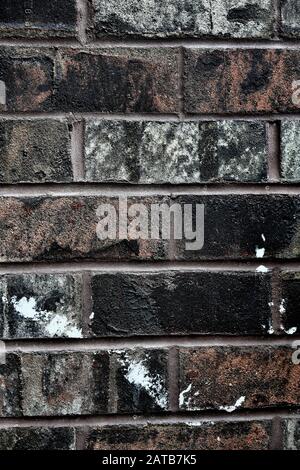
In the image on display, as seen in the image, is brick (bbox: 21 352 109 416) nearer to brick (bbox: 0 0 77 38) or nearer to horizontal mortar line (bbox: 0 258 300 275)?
horizontal mortar line (bbox: 0 258 300 275)

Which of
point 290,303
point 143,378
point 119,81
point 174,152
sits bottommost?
point 143,378

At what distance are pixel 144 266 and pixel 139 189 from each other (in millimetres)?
122

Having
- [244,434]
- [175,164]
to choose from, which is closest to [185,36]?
[175,164]

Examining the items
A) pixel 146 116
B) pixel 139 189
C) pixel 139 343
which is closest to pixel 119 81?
pixel 146 116

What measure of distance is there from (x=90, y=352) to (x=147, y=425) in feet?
0.49

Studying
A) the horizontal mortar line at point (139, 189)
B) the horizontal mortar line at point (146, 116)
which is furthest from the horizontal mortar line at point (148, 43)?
the horizontal mortar line at point (139, 189)

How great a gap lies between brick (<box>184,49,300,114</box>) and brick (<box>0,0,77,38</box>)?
0.19 metres

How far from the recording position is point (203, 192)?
39.2 inches

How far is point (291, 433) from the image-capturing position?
1.01 meters

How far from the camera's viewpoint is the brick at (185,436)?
0.99 m

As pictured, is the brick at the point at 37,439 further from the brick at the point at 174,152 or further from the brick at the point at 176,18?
the brick at the point at 176,18

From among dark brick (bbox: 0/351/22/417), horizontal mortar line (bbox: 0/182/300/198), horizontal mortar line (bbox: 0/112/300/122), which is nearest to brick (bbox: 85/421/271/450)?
dark brick (bbox: 0/351/22/417)

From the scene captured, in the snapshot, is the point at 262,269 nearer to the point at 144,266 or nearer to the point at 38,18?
the point at 144,266

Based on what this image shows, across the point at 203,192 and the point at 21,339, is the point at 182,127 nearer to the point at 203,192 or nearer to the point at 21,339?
the point at 203,192
